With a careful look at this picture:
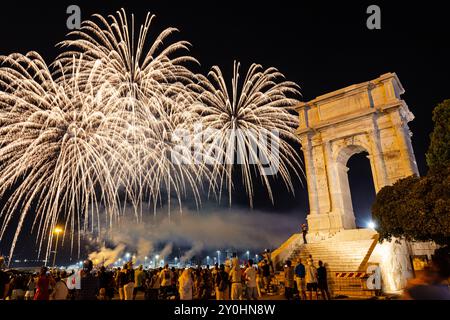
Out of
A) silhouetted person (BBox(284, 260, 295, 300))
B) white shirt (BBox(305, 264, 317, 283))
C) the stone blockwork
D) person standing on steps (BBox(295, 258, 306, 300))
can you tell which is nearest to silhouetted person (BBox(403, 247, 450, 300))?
white shirt (BBox(305, 264, 317, 283))

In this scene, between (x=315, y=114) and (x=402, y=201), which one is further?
(x=315, y=114)

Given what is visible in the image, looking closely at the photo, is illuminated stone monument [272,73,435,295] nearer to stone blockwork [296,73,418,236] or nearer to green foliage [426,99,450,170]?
stone blockwork [296,73,418,236]

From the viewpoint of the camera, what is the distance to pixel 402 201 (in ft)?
55.2

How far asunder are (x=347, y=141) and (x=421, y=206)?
13.0 meters

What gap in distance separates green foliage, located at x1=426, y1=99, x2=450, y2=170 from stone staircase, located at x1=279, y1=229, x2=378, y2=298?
5.75 metres

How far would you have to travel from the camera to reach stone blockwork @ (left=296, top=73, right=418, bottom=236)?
25359 mm

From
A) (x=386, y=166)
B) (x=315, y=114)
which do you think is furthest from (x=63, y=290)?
(x=315, y=114)

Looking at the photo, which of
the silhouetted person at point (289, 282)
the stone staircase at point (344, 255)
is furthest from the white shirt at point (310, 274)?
the stone staircase at point (344, 255)

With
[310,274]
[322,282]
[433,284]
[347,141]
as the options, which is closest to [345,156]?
[347,141]

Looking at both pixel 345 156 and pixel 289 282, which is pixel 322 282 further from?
pixel 345 156

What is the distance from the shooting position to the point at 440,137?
63.2 ft
